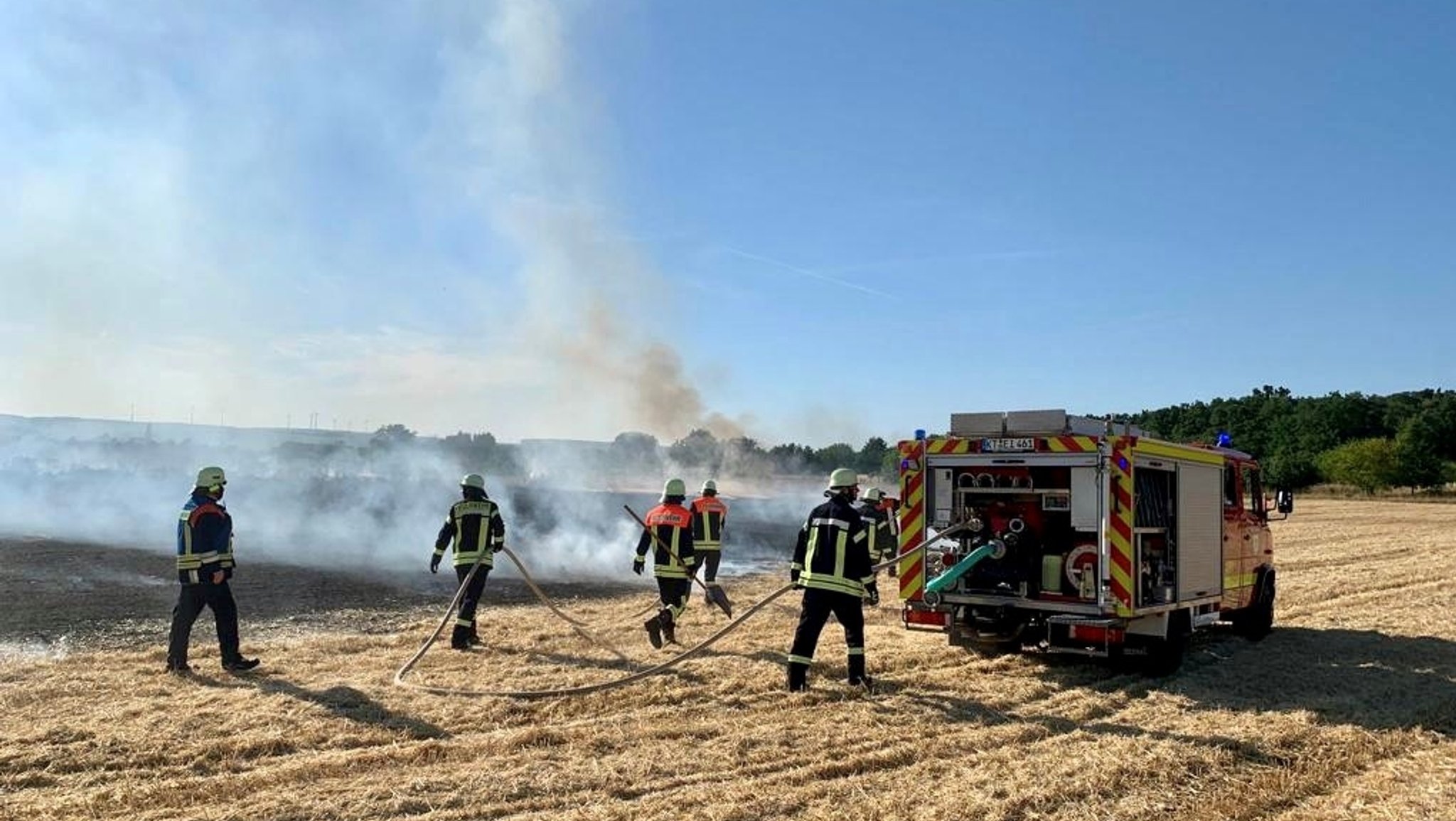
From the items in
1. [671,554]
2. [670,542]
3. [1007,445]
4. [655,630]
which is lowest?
[655,630]

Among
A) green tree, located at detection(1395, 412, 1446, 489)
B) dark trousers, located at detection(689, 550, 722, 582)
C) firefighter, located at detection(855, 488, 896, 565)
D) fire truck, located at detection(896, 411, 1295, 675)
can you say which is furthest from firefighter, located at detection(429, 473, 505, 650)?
green tree, located at detection(1395, 412, 1446, 489)

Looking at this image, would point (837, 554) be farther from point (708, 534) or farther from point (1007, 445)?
point (708, 534)

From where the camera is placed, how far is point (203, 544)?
9.21 meters

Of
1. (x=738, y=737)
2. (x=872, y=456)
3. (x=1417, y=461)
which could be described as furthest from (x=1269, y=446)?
(x=738, y=737)

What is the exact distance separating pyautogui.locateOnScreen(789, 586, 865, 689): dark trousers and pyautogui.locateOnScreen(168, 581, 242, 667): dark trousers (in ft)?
17.3

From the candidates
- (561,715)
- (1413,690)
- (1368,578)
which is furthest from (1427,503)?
(561,715)

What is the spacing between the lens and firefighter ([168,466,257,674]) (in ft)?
29.7

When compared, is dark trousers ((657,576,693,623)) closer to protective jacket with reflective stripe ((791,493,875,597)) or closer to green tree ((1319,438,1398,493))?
protective jacket with reflective stripe ((791,493,875,597))

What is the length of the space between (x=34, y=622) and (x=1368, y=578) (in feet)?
64.6

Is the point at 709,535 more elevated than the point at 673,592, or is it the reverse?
the point at 709,535

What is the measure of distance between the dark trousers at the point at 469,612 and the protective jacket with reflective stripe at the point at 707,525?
3.26m

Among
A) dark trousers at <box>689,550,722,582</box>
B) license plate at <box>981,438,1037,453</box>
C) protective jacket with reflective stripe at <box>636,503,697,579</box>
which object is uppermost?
license plate at <box>981,438,1037,453</box>

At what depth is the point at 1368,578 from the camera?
16.3 m

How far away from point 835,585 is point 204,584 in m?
5.90
